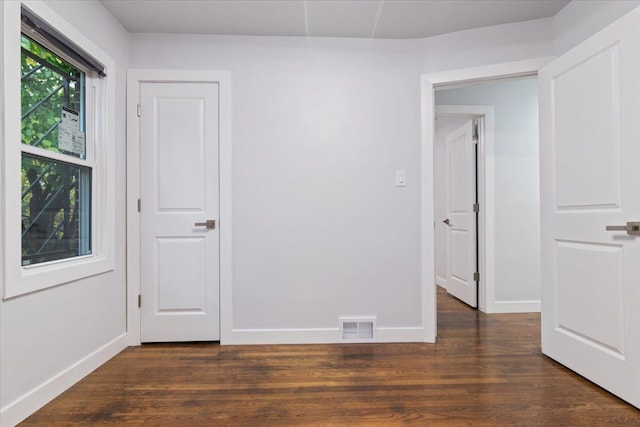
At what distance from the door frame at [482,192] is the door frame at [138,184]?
227 centimetres

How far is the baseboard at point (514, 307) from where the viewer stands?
3654mm

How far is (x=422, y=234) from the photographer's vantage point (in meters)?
2.83

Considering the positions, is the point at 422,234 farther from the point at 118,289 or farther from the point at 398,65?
the point at 118,289

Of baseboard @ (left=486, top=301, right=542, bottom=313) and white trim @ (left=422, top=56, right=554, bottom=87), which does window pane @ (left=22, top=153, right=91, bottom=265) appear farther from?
baseboard @ (left=486, top=301, right=542, bottom=313)

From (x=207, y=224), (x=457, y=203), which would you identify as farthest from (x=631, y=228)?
(x=207, y=224)

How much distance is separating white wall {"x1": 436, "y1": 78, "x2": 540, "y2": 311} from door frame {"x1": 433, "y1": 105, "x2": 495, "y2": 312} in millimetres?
58

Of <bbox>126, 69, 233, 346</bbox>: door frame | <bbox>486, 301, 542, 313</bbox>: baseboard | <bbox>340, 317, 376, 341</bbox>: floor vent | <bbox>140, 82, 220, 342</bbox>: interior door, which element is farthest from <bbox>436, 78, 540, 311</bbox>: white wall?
<bbox>140, 82, 220, 342</bbox>: interior door

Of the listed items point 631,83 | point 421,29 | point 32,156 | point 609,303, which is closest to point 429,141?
point 421,29

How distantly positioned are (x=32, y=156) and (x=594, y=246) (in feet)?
10.1

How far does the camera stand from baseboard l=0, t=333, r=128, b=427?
5.48ft

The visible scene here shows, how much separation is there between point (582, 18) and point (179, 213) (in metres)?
3.01

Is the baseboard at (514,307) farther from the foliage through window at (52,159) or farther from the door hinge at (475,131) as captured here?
the foliage through window at (52,159)

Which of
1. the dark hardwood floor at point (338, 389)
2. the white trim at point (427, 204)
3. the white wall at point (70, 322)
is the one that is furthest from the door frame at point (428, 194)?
the white wall at point (70, 322)

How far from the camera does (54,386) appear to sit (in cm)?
194
